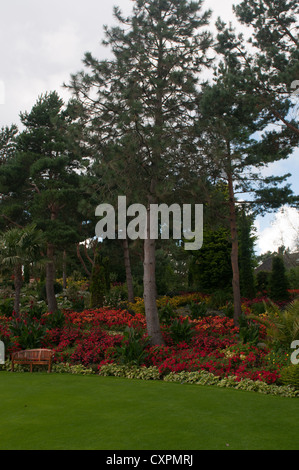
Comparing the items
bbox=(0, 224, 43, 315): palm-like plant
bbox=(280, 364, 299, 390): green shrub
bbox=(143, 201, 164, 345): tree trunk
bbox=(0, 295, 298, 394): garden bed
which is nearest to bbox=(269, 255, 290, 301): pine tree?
bbox=(0, 295, 298, 394): garden bed

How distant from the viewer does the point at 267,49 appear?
12.7m

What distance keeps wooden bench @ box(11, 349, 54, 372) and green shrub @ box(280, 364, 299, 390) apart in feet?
20.3

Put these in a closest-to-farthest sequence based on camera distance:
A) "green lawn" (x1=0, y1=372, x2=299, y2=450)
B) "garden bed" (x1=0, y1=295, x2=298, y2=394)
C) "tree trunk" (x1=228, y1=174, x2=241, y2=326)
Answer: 1. "green lawn" (x1=0, y1=372, x2=299, y2=450)
2. "garden bed" (x1=0, y1=295, x2=298, y2=394)
3. "tree trunk" (x1=228, y1=174, x2=241, y2=326)

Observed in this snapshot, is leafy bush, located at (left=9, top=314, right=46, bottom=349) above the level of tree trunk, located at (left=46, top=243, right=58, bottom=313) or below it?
below

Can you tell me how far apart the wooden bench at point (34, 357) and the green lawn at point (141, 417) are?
1839 mm

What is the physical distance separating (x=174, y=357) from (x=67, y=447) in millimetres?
6277

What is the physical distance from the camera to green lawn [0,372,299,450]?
17.7ft

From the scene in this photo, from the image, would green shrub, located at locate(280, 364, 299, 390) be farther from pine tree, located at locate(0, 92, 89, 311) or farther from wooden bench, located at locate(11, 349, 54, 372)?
pine tree, located at locate(0, 92, 89, 311)

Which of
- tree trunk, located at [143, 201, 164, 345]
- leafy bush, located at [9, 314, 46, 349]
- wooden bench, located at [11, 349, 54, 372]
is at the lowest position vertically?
wooden bench, located at [11, 349, 54, 372]

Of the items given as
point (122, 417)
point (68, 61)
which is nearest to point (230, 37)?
point (68, 61)

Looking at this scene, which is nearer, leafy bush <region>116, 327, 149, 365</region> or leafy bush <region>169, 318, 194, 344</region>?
leafy bush <region>116, 327, 149, 365</region>

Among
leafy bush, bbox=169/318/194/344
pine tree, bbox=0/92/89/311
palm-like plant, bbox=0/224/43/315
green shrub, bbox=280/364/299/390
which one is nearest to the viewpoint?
green shrub, bbox=280/364/299/390

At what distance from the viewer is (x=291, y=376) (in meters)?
8.65

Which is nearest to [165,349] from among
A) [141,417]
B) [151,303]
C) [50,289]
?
[151,303]
